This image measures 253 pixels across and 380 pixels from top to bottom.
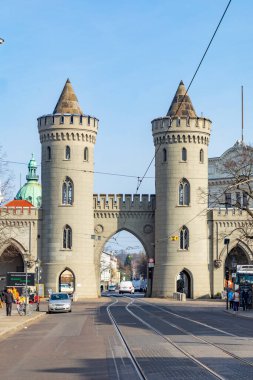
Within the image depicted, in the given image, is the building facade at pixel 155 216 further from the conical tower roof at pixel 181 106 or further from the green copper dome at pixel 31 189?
the green copper dome at pixel 31 189

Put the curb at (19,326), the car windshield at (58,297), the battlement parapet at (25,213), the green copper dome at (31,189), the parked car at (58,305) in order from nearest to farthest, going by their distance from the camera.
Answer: the curb at (19,326), the parked car at (58,305), the car windshield at (58,297), the battlement parapet at (25,213), the green copper dome at (31,189)

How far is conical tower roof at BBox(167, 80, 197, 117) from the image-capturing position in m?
73.9

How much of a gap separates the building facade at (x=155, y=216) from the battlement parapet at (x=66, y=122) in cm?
9

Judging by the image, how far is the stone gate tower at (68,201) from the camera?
71.9 meters

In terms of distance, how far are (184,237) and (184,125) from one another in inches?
397

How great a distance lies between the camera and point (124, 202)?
246 ft

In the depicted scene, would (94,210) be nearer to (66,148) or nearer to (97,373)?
(66,148)

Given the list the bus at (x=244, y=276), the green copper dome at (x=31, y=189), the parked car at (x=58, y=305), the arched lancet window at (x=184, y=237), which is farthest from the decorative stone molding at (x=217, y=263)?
the green copper dome at (x=31, y=189)

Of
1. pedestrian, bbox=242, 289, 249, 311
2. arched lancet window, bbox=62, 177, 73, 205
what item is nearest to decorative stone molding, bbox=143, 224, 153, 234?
arched lancet window, bbox=62, 177, 73, 205

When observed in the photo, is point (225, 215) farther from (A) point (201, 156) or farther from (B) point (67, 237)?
(B) point (67, 237)

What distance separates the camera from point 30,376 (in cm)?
1465

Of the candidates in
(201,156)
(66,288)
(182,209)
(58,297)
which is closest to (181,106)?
(201,156)

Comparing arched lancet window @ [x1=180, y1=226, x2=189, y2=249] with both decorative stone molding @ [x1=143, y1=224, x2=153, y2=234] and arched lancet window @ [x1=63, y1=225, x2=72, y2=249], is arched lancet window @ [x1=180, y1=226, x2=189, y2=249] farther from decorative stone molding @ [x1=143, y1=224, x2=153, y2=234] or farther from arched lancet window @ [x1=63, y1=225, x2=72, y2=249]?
arched lancet window @ [x1=63, y1=225, x2=72, y2=249]

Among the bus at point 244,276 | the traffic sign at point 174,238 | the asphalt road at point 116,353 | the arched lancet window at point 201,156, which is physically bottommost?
the asphalt road at point 116,353
